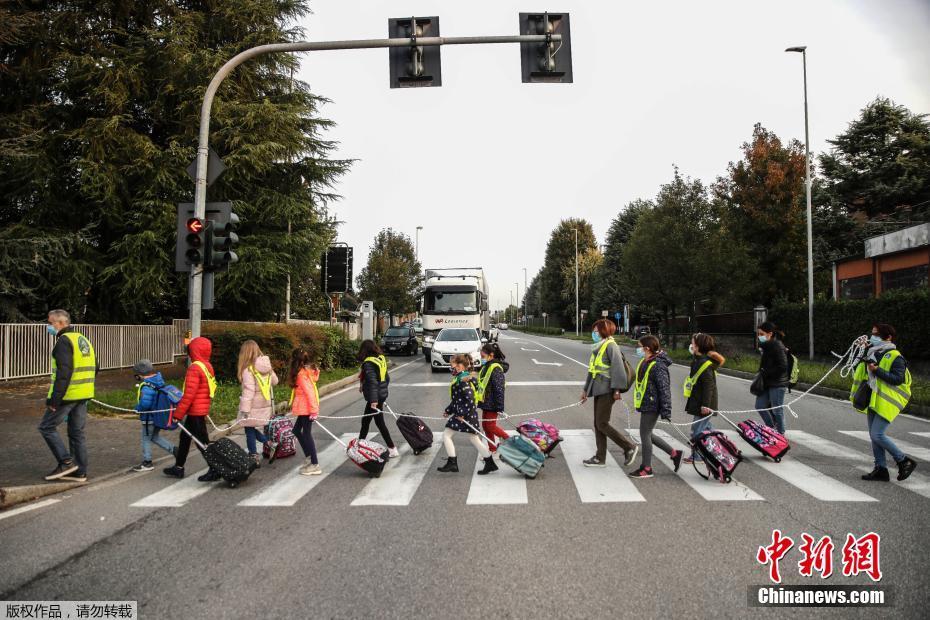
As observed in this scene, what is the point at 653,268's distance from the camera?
106ft

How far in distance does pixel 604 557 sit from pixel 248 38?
914 inches

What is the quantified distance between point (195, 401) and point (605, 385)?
454 centimetres

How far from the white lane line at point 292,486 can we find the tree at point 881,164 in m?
37.7

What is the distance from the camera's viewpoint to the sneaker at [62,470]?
6.40 m

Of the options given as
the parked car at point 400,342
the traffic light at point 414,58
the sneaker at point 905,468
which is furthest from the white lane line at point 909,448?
the parked car at point 400,342

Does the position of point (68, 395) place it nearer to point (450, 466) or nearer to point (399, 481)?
point (399, 481)

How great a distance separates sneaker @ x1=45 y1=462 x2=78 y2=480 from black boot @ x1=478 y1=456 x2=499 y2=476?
14.3ft

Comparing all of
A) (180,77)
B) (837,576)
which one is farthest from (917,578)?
(180,77)

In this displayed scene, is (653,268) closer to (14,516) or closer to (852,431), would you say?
(852,431)

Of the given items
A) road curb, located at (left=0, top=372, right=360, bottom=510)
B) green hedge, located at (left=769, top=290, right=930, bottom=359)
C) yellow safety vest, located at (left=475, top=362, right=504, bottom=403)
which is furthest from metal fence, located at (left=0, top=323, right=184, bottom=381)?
green hedge, located at (left=769, top=290, right=930, bottom=359)

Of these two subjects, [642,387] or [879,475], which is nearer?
[879,475]

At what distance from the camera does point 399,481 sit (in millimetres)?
6598

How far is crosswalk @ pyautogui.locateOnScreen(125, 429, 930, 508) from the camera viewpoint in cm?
583

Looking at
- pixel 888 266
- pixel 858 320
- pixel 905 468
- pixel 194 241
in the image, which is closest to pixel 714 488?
pixel 905 468
